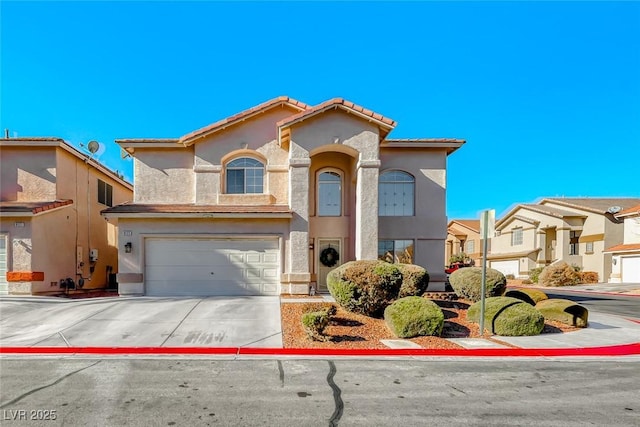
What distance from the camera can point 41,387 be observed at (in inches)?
201

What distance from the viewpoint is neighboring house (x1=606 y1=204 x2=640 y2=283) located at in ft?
84.2

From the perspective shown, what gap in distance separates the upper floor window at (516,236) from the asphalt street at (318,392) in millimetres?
31413

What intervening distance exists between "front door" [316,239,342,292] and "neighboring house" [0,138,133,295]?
10.8m

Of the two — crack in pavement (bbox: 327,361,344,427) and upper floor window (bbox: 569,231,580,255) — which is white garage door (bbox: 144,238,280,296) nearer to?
crack in pavement (bbox: 327,361,344,427)

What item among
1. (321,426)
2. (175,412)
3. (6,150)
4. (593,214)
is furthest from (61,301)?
(593,214)

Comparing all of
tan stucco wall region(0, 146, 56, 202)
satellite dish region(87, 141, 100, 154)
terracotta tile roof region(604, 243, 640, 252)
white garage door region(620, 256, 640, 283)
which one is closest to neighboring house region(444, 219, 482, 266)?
terracotta tile roof region(604, 243, 640, 252)

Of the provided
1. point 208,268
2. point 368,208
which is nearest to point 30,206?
point 208,268

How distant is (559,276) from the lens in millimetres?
26609

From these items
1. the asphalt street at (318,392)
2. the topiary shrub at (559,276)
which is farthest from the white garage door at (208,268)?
the topiary shrub at (559,276)

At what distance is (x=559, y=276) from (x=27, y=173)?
113ft

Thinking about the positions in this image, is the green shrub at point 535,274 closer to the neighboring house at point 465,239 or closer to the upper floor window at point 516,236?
the upper floor window at point 516,236

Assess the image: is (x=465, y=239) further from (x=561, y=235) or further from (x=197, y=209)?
(x=197, y=209)

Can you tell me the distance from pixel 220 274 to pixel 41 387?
7.70 metres

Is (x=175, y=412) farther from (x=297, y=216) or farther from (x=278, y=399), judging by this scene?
(x=297, y=216)
